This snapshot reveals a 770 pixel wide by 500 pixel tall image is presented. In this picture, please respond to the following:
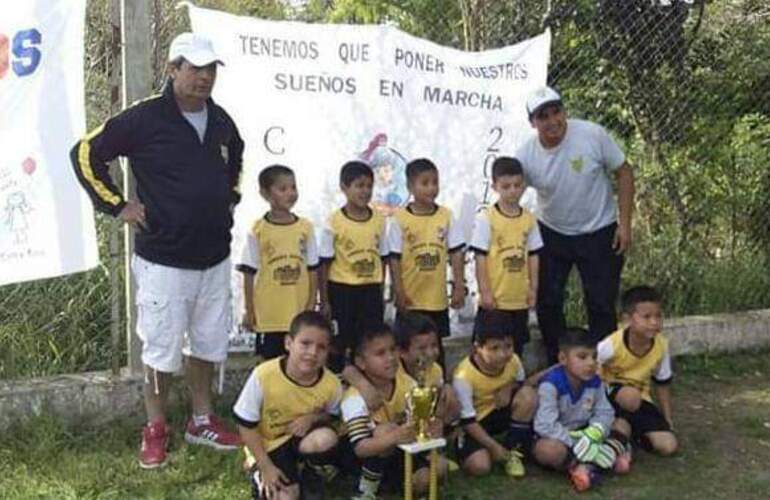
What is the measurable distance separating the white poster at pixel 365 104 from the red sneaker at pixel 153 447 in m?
1.10

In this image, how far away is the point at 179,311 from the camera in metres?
4.40

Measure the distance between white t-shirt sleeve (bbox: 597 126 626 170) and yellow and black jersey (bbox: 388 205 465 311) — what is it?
952mm

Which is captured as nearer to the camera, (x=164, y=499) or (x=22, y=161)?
(x=164, y=499)

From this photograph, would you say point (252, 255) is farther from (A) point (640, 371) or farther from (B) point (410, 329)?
(A) point (640, 371)

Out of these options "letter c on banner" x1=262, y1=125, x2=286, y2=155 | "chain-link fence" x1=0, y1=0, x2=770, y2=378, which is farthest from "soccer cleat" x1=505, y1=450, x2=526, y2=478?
"letter c on banner" x1=262, y1=125, x2=286, y2=155

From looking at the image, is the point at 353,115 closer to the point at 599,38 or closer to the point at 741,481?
the point at 599,38

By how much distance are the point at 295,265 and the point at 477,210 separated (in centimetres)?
148

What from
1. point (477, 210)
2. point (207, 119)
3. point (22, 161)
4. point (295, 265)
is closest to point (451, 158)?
point (477, 210)

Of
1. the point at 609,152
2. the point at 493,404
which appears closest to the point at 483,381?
the point at 493,404

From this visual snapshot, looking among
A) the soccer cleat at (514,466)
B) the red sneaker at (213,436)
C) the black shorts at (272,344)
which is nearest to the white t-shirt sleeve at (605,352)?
the soccer cleat at (514,466)

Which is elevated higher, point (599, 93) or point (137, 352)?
point (599, 93)

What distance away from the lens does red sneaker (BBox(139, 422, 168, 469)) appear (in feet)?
14.5

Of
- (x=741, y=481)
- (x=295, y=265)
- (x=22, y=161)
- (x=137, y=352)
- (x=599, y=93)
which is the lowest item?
(x=741, y=481)

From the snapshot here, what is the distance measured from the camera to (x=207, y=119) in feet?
A: 14.7
